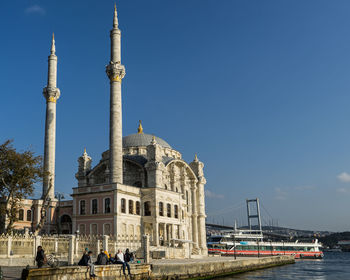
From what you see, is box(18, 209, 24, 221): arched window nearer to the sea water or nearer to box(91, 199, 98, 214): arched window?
box(91, 199, 98, 214): arched window

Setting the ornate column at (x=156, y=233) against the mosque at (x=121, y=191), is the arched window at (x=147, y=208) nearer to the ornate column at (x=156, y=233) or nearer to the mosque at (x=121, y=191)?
the mosque at (x=121, y=191)

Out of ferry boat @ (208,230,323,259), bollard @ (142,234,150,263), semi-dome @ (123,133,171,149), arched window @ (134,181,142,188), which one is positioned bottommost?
ferry boat @ (208,230,323,259)

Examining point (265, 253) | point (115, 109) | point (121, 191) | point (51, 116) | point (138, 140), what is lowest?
point (265, 253)

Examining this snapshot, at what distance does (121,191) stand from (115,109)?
9174mm

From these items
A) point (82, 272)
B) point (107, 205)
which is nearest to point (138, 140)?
point (107, 205)

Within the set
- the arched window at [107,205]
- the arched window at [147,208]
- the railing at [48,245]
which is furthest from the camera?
the arched window at [147,208]

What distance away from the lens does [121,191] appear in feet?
128

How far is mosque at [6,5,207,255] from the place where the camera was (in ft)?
129

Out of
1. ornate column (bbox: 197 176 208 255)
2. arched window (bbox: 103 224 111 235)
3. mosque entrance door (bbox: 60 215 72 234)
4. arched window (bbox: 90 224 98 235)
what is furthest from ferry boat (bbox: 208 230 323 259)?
arched window (bbox: 103 224 111 235)

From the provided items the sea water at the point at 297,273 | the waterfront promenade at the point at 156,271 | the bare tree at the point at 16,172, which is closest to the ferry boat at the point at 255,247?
the sea water at the point at 297,273

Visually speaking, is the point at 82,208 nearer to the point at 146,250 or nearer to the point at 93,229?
the point at 93,229

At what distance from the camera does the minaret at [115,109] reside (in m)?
41.5

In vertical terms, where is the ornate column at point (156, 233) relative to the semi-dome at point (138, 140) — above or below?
below

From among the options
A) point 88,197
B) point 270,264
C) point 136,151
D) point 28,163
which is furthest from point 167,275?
point 136,151
